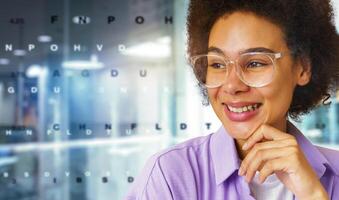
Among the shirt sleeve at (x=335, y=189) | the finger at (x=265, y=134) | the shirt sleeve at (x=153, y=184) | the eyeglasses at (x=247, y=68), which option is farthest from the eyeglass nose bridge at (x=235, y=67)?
the shirt sleeve at (x=335, y=189)

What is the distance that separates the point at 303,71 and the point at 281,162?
0.23m

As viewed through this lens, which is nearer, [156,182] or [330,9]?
[156,182]

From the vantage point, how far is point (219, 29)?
0.89 metres

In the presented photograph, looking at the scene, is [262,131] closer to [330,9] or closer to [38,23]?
[330,9]

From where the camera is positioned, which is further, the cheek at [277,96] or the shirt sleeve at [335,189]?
the shirt sleeve at [335,189]

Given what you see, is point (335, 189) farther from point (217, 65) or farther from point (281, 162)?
point (217, 65)

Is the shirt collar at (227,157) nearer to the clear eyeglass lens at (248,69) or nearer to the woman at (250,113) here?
the woman at (250,113)

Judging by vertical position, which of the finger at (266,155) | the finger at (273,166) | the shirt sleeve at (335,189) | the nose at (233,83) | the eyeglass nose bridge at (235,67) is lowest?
the shirt sleeve at (335,189)

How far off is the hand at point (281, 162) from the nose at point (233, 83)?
84 millimetres

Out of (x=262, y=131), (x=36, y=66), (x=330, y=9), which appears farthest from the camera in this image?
(x=36, y=66)

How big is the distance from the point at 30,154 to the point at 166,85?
70 cm

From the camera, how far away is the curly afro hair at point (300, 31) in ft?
2.92

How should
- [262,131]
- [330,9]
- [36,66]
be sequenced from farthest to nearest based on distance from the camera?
[36,66], [330,9], [262,131]

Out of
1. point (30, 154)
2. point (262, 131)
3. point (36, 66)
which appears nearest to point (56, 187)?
point (30, 154)
